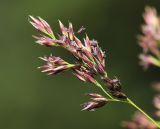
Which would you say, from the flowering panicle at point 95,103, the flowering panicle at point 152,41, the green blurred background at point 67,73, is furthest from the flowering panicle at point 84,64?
the green blurred background at point 67,73

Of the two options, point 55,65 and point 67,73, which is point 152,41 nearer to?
point 55,65

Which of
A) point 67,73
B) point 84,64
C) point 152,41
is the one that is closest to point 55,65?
point 84,64

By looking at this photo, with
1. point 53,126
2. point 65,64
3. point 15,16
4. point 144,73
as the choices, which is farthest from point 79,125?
point 65,64

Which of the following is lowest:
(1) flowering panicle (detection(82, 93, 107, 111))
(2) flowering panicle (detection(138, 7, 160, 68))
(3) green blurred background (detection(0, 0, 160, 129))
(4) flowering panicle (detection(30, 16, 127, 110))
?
(1) flowering panicle (detection(82, 93, 107, 111))

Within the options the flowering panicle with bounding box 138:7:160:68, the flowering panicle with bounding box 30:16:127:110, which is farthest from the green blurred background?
the flowering panicle with bounding box 30:16:127:110

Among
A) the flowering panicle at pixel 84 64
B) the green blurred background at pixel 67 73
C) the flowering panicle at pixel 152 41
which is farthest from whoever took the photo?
the green blurred background at pixel 67 73

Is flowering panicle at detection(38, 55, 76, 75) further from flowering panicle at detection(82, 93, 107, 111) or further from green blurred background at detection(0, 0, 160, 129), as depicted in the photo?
green blurred background at detection(0, 0, 160, 129)

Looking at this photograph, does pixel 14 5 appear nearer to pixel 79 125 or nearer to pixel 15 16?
pixel 15 16

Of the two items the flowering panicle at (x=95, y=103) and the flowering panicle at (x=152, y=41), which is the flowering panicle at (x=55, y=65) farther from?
the flowering panicle at (x=152, y=41)

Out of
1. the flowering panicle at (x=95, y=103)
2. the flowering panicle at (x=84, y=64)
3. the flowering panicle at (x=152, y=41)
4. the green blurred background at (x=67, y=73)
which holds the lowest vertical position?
the flowering panicle at (x=95, y=103)
